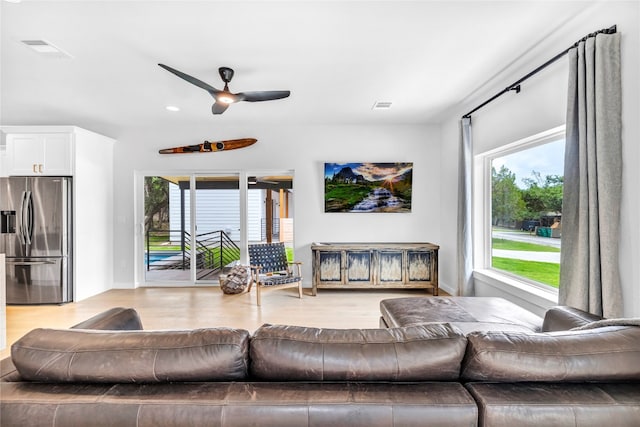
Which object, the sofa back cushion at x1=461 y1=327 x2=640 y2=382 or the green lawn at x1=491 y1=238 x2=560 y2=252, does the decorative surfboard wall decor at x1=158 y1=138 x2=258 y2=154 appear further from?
the sofa back cushion at x1=461 y1=327 x2=640 y2=382

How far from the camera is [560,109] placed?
2566 mm

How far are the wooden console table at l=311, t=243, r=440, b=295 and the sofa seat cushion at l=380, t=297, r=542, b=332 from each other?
193cm

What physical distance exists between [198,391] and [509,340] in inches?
41.4

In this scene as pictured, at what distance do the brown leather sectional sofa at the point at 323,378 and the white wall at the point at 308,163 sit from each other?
4025mm

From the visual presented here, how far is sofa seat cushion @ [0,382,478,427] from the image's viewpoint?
3.00 feet

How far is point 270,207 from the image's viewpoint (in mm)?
5371

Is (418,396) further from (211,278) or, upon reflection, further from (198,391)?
(211,278)

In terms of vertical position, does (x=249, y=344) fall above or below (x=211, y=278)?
above

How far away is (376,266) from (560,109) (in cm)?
291

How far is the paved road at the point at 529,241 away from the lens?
2.92 m

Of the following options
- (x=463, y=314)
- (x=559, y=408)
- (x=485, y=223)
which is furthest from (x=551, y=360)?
(x=485, y=223)

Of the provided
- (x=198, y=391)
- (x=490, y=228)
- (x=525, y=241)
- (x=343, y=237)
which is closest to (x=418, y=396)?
(x=198, y=391)

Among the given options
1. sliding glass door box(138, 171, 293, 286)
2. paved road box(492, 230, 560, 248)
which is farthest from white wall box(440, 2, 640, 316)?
sliding glass door box(138, 171, 293, 286)

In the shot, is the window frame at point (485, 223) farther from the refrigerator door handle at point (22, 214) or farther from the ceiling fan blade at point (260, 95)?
the refrigerator door handle at point (22, 214)
